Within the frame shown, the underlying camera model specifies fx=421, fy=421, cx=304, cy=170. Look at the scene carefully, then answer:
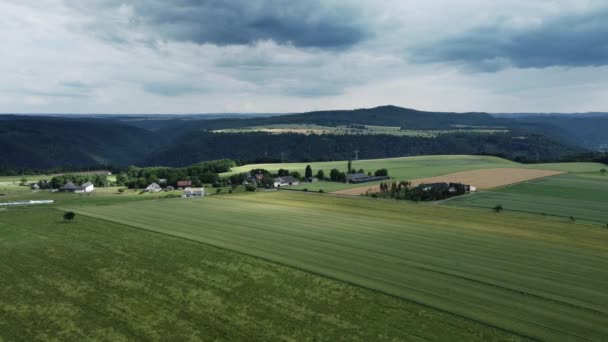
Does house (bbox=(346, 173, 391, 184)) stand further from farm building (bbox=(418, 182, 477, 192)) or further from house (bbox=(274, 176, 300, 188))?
farm building (bbox=(418, 182, 477, 192))

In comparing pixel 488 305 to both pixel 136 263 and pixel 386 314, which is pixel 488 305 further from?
pixel 136 263

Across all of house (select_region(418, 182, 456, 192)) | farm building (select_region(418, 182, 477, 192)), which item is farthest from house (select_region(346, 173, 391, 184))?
farm building (select_region(418, 182, 477, 192))

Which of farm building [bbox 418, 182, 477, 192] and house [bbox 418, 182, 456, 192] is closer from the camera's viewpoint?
house [bbox 418, 182, 456, 192]

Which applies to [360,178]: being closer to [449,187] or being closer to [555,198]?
[449,187]

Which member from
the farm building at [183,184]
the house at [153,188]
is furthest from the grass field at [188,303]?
the farm building at [183,184]

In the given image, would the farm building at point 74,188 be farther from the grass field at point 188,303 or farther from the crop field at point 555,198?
the crop field at point 555,198

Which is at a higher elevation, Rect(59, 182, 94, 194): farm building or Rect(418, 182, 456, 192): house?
Rect(418, 182, 456, 192): house

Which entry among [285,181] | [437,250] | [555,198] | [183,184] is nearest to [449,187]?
[555,198]

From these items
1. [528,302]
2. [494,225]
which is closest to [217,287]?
[528,302]

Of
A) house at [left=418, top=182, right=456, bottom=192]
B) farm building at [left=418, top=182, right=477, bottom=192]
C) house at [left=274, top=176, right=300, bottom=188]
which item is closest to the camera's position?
house at [left=418, top=182, right=456, bottom=192]
